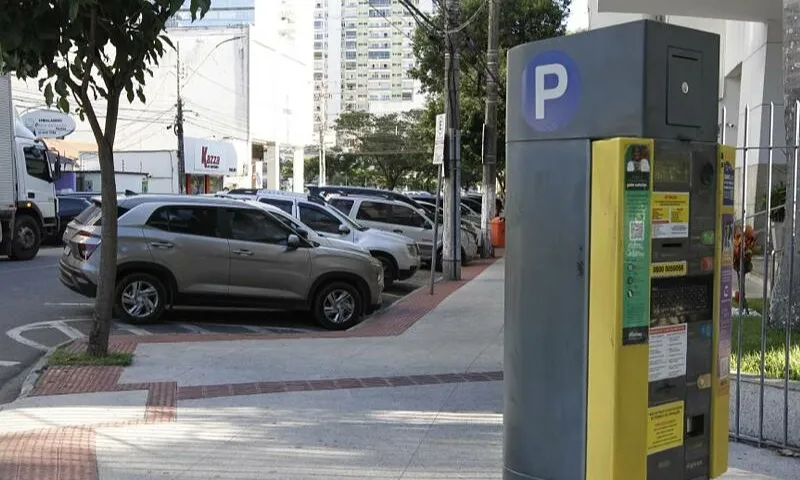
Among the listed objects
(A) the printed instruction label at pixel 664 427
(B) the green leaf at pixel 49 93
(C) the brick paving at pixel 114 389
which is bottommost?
(C) the brick paving at pixel 114 389

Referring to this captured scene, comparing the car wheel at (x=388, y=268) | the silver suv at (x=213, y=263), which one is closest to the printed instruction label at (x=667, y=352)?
the silver suv at (x=213, y=263)

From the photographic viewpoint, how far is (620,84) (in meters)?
3.24

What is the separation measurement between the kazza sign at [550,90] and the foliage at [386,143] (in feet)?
212

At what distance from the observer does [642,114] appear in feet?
10.5

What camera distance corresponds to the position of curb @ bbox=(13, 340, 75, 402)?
23.6ft

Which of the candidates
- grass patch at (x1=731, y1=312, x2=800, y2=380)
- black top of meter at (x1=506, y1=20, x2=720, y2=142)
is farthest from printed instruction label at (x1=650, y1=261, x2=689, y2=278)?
grass patch at (x1=731, y1=312, x2=800, y2=380)

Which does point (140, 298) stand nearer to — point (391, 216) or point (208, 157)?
point (391, 216)

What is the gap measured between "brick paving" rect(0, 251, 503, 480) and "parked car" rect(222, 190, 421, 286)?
3465 millimetres

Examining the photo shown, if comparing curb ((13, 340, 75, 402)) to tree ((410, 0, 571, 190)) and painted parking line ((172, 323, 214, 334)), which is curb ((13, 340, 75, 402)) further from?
tree ((410, 0, 571, 190))

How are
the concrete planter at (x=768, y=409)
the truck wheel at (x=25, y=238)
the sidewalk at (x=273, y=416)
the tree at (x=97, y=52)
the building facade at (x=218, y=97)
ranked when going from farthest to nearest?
the building facade at (x=218, y=97) < the truck wheel at (x=25, y=238) < the tree at (x=97, y=52) < the concrete planter at (x=768, y=409) < the sidewalk at (x=273, y=416)

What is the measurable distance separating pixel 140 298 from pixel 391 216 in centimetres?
916

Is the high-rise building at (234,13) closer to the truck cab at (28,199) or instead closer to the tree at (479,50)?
the tree at (479,50)

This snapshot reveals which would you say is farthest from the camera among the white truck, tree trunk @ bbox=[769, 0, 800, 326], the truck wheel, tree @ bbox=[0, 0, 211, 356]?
the truck wheel

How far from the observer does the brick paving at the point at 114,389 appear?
16.7ft
